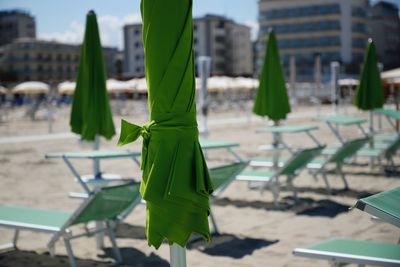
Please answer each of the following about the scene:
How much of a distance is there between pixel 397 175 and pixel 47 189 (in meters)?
5.94

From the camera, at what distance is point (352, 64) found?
245 ft

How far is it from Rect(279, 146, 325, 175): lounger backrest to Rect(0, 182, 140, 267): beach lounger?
2.58 metres

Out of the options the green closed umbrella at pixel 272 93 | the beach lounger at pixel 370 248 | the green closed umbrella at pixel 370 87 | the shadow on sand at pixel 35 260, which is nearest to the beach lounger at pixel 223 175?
the shadow on sand at pixel 35 260

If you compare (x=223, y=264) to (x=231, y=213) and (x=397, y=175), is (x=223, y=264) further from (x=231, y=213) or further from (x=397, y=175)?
(x=397, y=175)

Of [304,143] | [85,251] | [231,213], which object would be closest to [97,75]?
[85,251]

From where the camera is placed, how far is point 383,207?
3.50 metres

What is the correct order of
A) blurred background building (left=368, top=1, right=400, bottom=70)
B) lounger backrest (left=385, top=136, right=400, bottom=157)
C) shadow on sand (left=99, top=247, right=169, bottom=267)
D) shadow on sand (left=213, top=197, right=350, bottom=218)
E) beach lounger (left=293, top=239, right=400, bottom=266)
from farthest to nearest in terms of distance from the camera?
1. blurred background building (left=368, top=1, right=400, bottom=70)
2. lounger backrest (left=385, top=136, right=400, bottom=157)
3. shadow on sand (left=213, top=197, right=350, bottom=218)
4. shadow on sand (left=99, top=247, right=169, bottom=267)
5. beach lounger (left=293, top=239, right=400, bottom=266)

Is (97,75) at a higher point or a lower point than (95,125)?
higher

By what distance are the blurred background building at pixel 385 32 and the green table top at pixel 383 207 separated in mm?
80899

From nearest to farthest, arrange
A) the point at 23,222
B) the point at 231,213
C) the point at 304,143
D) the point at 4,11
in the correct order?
the point at 23,222
the point at 231,213
the point at 304,143
the point at 4,11

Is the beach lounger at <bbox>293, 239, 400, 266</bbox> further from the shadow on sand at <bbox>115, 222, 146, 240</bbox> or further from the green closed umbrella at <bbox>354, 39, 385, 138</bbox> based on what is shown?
the green closed umbrella at <bbox>354, 39, 385, 138</bbox>

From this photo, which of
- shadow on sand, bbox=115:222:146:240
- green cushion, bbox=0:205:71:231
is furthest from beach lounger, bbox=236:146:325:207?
green cushion, bbox=0:205:71:231

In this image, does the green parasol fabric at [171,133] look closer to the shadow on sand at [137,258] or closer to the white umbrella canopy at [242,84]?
the shadow on sand at [137,258]

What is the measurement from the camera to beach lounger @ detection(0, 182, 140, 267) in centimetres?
521
